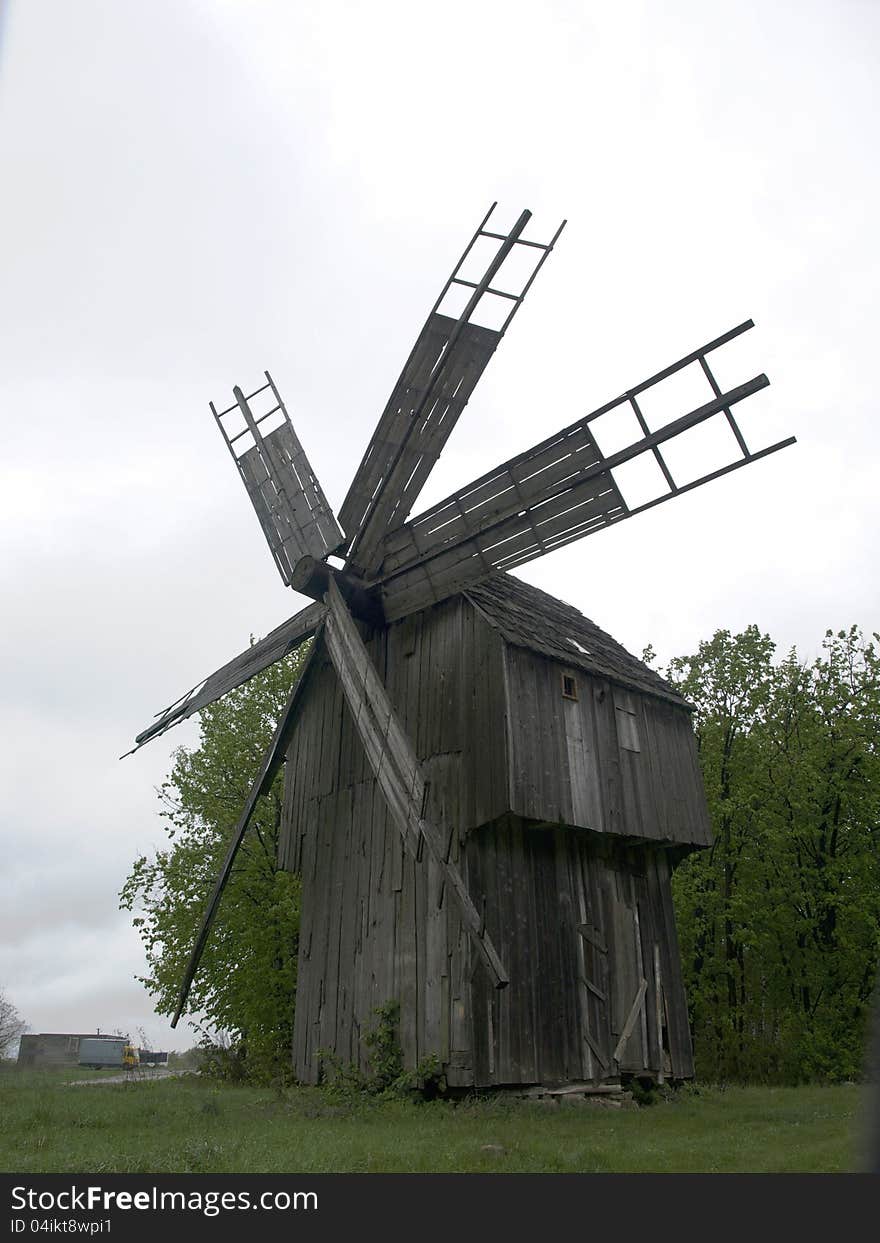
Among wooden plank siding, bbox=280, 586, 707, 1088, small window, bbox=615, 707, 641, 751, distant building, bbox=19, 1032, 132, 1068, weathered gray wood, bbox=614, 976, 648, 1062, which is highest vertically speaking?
small window, bbox=615, 707, 641, 751

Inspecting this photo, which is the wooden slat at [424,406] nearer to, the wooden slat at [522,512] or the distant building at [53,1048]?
the wooden slat at [522,512]

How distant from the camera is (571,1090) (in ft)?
39.6

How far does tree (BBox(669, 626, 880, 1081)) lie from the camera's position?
22.5 metres

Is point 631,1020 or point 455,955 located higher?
point 455,955

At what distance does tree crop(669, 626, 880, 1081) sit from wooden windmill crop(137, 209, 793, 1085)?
361 inches

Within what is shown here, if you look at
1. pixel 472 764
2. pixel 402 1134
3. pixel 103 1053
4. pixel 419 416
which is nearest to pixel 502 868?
pixel 472 764

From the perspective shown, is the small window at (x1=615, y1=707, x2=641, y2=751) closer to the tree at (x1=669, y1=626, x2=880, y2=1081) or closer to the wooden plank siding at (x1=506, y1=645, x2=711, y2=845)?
the wooden plank siding at (x1=506, y1=645, x2=711, y2=845)

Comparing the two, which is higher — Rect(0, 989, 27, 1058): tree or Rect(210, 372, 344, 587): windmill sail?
Rect(210, 372, 344, 587): windmill sail

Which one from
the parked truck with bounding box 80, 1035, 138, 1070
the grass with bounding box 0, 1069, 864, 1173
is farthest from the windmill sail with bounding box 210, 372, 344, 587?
the parked truck with bounding box 80, 1035, 138, 1070

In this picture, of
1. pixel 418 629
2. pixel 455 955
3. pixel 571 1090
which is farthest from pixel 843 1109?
Answer: pixel 418 629

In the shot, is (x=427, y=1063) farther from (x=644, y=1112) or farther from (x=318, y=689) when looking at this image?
(x=318, y=689)

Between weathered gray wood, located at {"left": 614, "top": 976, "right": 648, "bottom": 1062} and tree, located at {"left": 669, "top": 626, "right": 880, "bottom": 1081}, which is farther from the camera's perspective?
tree, located at {"left": 669, "top": 626, "right": 880, "bottom": 1081}
